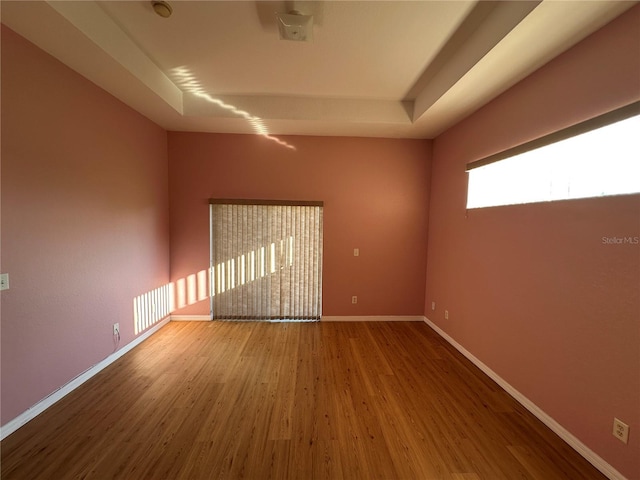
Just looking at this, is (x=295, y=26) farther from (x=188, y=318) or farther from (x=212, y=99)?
(x=188, y=318)

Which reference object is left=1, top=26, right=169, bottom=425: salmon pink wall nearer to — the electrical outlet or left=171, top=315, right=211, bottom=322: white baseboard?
left=171, top=315, right=211, bottom=322: white baseboard

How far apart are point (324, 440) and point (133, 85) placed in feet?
11.2

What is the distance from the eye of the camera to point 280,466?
4.99 feet

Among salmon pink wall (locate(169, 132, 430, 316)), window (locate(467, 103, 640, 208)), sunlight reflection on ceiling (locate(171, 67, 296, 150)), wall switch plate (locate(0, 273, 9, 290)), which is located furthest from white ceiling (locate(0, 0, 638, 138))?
wall switch plate (locate(0, 273, 9, 290))

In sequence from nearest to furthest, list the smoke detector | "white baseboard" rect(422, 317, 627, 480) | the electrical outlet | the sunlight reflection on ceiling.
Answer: the electrical outlet < "white baseboard" rect(422, 317, 627, 480) < the smoke detector < the sunlight reflection on ceiling

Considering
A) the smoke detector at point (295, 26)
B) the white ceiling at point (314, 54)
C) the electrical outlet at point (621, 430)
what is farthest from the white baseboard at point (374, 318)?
the smoke detector at point (295, 26)

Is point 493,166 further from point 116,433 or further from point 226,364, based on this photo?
point 116,433

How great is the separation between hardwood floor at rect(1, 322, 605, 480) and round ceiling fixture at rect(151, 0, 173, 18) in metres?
2.99

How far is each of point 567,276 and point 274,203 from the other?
10.4ft

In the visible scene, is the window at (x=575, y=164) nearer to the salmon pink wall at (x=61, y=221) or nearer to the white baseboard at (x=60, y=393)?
the salmon pink wall at (x=61, y=221)

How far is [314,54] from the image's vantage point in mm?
2227

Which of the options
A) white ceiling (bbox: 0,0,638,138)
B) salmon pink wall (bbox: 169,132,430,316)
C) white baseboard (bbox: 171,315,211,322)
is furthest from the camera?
white baseboard (bbox: 171,315,211,322)

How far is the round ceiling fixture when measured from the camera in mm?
1722

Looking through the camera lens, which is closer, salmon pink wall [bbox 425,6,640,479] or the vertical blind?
salmon pink wall [bbox 425,6,640,479]
